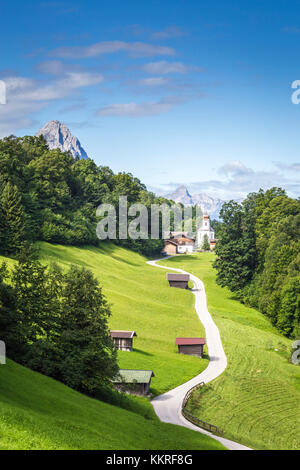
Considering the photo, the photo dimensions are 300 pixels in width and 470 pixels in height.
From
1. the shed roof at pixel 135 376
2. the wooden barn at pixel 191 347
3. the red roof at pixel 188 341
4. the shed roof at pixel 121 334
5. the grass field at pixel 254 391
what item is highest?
the shed roof at pixel 121 334

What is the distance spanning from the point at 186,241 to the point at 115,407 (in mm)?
138584

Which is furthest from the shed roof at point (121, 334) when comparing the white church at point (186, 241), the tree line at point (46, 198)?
the white church at point (186, 241)

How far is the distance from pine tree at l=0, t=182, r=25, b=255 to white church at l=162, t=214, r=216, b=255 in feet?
249

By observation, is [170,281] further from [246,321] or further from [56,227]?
[56,227]

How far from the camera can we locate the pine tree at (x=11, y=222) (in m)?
73.9

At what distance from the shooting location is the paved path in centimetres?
3403

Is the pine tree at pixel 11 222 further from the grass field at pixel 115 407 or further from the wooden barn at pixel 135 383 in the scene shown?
the wooden barn at pixel 135 383

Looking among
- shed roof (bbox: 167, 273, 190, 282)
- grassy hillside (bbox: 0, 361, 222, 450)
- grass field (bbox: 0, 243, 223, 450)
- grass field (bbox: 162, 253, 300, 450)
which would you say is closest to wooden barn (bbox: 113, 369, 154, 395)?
grass field (bbox: 0, 243, 223, 450)

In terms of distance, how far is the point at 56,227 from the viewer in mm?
93375

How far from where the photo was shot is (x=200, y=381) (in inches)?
1809

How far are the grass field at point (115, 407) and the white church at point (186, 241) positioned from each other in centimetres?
8352

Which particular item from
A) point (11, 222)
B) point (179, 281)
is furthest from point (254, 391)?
point (11, 222)

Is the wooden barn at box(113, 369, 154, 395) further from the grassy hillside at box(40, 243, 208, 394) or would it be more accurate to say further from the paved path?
the grassy hillside at box(40, 243, 208, 394)

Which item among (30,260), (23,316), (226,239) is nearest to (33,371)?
(23,316)
